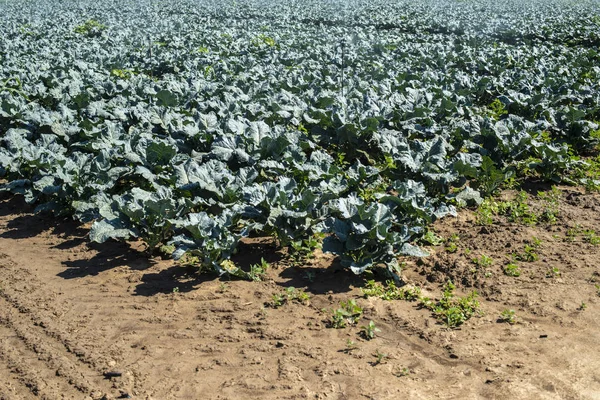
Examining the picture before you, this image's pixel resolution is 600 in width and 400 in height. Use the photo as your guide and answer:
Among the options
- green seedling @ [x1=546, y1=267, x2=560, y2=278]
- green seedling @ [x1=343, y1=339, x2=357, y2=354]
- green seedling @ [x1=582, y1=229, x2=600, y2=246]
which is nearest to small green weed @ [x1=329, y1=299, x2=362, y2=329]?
green seedling @ [x1=343, y1=339, x2=357, y2=354]

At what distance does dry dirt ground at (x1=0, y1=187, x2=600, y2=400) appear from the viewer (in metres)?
4.30

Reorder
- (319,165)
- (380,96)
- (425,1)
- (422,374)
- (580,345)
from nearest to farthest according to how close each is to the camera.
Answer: (422,374) < (580,345) < (319,165) < (380,96) < (425,1)

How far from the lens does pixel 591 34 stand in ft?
71.0

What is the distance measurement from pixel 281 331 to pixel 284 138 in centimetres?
320

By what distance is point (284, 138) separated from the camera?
24.9 ft

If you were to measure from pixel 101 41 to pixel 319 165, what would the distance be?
13632 millimetres

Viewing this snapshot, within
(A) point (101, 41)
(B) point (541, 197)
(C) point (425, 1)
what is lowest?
(B) point (541, 197)

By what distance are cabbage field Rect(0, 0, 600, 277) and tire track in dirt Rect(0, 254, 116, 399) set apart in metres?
0.99

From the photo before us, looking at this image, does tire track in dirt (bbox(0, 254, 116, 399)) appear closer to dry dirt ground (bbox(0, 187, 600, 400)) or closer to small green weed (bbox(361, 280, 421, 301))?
dry dirt ground (bbox(0, 187, 600, 400))

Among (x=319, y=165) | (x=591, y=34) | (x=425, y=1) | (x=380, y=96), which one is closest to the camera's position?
(x=319, y=165)

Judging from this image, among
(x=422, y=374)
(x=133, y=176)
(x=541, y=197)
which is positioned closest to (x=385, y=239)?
(x=422, y=374)

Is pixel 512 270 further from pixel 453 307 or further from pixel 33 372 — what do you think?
pixel 33 372

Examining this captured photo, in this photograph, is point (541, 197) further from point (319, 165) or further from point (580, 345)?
point (580, 345)

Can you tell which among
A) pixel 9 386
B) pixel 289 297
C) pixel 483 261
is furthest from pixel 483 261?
pixel 9 386
